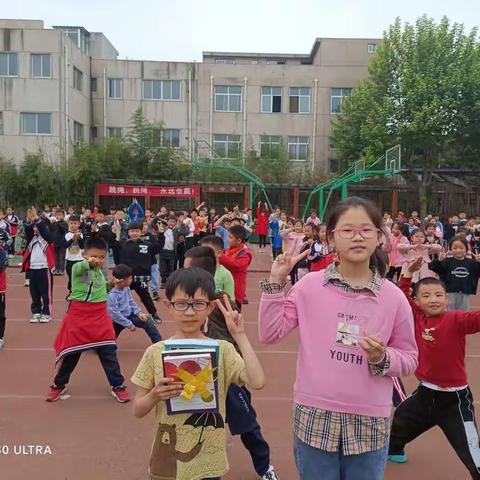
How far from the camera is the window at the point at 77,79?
29.8 meters

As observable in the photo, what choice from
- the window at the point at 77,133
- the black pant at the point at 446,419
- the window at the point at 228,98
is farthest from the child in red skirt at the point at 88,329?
the window at the point at 228,98

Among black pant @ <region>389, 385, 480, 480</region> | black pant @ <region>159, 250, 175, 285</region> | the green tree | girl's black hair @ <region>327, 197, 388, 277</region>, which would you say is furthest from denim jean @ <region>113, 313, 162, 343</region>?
the green tree

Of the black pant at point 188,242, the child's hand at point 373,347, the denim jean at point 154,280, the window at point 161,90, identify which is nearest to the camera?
the child's hand at point 373,347

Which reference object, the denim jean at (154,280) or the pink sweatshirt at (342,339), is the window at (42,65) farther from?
the pink sweatshirt at (342,339)

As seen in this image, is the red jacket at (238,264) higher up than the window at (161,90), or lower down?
lower down

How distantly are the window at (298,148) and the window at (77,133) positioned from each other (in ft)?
41.8

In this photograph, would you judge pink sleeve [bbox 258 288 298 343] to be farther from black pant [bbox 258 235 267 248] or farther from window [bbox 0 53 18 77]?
window [bbox 0 53 18 77]

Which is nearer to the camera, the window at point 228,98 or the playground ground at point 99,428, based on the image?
the playground ground at point 99,428

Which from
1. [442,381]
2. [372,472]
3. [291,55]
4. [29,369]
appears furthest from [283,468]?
[291,55]

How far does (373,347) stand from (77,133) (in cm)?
3148

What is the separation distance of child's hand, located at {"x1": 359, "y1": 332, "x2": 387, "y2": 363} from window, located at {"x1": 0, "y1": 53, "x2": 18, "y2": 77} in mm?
30797

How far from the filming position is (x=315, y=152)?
32.7 m

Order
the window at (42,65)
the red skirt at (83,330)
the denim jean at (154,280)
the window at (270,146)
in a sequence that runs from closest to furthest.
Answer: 1. the red skirt at (83,330)
2. the denim jean at (154,280)
3. the window at (42,65)
4. the window at (270,146)

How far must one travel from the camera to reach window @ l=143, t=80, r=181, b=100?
105ft
